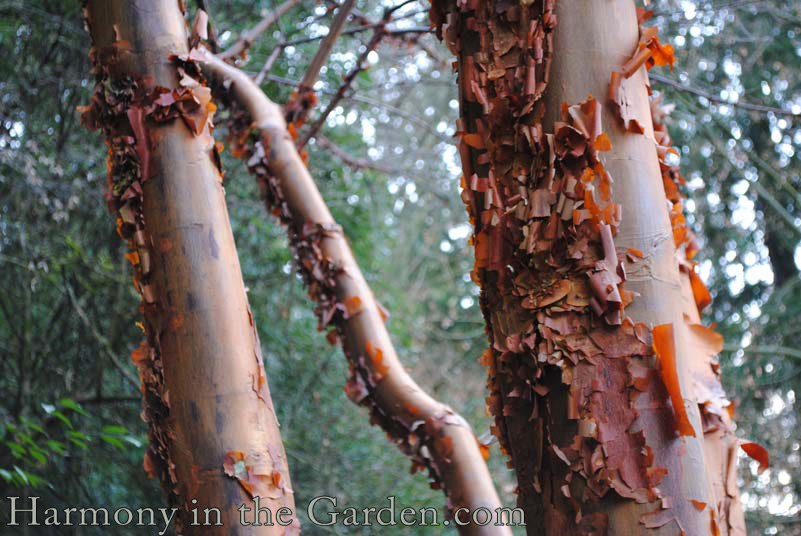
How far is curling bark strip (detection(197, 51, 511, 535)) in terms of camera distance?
1282 mm

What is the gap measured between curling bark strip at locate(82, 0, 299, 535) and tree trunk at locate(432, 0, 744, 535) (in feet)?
0.96

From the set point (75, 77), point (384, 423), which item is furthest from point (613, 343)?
point (75, 77)

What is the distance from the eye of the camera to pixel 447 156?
3.77 metres

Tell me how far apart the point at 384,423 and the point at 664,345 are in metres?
0.94

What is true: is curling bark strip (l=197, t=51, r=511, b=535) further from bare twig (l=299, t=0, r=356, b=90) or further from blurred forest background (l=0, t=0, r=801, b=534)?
blurred forest background (l=0, t=0, r=801, b=534)

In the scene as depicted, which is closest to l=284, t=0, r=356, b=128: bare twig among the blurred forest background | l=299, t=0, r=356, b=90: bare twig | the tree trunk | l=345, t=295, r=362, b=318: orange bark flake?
l=299, t=0, r=356, b=90: bare twig

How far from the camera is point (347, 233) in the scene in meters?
2.94

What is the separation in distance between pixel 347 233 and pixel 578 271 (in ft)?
7.93

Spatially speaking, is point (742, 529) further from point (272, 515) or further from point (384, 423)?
point (384, 423)

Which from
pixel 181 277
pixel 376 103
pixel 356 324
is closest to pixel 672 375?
pixel 181 277

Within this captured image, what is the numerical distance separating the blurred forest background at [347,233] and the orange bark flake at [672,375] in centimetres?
124

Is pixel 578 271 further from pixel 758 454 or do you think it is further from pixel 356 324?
pixel 356 324

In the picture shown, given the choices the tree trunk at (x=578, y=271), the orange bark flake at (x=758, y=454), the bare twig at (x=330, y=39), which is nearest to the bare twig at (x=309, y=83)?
the bare twig at (x=330, y=39)

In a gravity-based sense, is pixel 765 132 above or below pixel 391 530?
above
